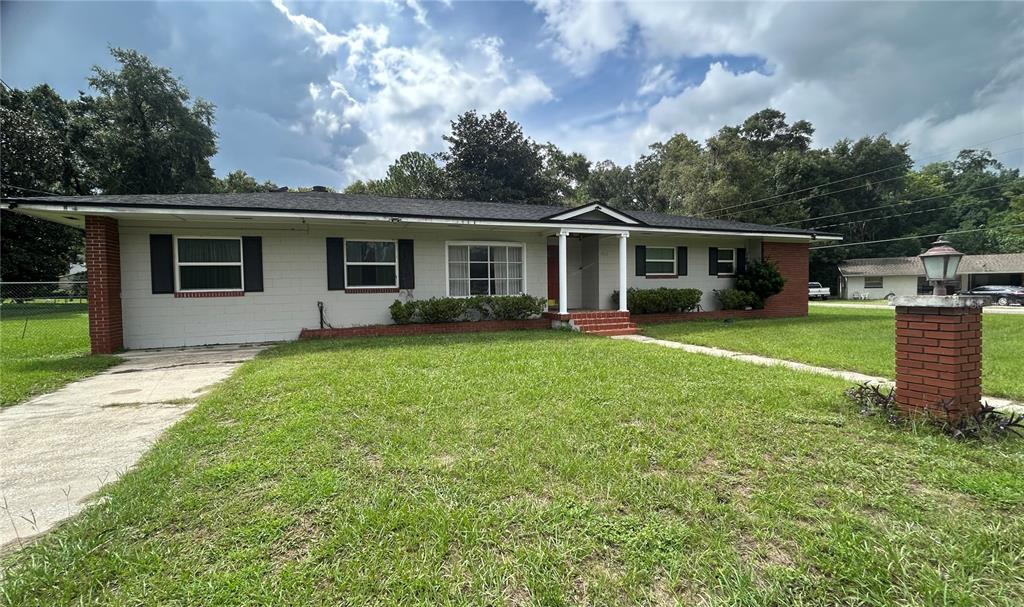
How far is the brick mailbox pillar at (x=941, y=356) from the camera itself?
3.46 metres

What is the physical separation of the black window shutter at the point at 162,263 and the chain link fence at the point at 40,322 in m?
2.33

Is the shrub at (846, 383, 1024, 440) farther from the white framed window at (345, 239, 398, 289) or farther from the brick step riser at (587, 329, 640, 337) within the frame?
the white framed window at (345, 239, 398, 289)

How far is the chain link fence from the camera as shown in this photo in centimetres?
936

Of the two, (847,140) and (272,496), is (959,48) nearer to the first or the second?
(847,140)

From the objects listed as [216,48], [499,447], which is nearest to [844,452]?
[499,447]

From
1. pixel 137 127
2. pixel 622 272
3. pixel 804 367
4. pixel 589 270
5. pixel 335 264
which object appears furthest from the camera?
pixel 137 127

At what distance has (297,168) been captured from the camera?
115 ft

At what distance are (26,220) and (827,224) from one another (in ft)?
179

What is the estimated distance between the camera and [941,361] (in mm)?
3510

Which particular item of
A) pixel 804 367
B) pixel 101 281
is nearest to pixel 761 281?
pixel 804 367

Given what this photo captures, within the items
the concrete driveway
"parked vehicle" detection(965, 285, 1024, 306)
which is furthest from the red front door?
"parked vehicle" detection(965, 285, 1024, 306)

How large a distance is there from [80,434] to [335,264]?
6.57 meters

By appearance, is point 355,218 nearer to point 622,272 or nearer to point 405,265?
point 405,265

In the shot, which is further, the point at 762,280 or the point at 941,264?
the point at 762,280
